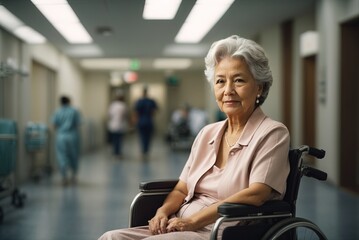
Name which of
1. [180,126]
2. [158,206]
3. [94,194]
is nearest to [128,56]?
[94,194]

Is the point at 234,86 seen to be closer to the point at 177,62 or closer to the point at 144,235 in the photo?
the point at 144,235

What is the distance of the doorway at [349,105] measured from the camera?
485 centimetres

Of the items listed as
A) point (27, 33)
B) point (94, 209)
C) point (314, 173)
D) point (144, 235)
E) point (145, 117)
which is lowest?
point (94, 209)

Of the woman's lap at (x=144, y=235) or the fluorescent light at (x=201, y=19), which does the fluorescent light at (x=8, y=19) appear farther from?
the woman's lap at (x=144, y=235)

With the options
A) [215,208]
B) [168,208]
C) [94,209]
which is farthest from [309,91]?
[215,208]

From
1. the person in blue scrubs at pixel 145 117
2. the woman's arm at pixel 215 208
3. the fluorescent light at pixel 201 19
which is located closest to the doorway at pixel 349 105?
the fluorescent light at pixel 201 19

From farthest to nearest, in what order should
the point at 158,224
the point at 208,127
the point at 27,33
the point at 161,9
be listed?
1. the point at 27,33
2. the point at 161,9
3. the point at 208,127
4. the point at 158,224

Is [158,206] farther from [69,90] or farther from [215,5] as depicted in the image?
Result: [69,90]

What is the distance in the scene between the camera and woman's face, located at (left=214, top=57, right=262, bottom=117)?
1862mm

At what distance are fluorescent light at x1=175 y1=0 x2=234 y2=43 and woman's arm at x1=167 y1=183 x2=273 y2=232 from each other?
0.92 m

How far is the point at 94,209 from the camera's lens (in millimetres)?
4254

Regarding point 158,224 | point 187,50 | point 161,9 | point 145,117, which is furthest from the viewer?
point 145,117

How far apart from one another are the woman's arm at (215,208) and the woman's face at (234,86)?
0.31 metres

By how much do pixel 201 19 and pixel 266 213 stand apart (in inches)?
40.6
